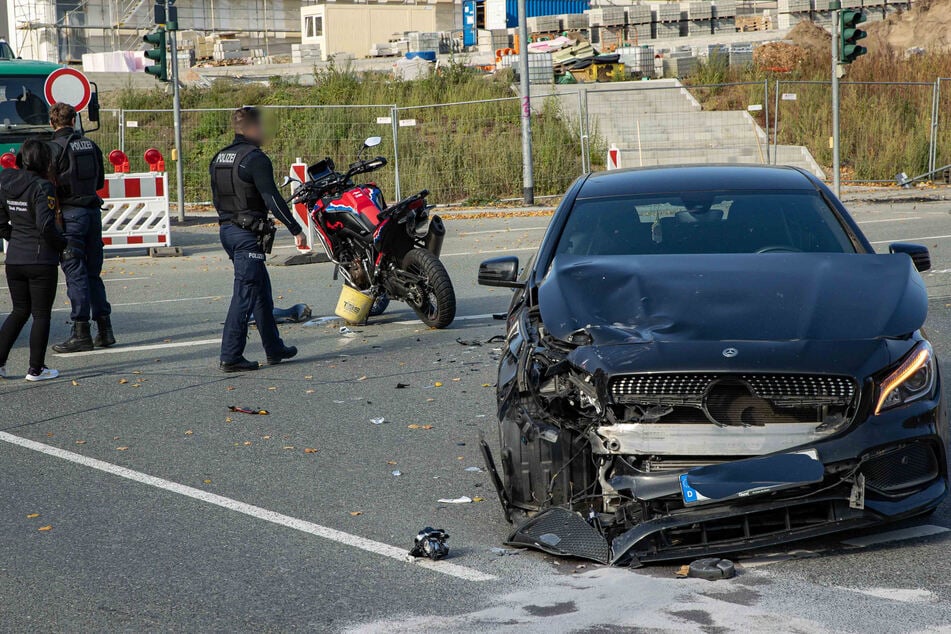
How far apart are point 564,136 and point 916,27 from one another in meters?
23.1

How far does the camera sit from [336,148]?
28.2 metres

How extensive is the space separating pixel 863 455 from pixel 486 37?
2046 inches

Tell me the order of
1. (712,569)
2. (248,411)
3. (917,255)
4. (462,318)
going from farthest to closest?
(462,318) → (248,411) → (917,255) → (712,569)

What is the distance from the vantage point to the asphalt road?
4016mm

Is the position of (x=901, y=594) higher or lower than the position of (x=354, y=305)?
lower

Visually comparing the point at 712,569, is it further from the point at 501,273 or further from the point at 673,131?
the point at 673,131

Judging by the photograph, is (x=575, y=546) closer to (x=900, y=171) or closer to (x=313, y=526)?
(x=313, y=526)

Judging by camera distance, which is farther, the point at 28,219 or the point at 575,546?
the point at 28,219

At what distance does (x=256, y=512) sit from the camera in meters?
5.33

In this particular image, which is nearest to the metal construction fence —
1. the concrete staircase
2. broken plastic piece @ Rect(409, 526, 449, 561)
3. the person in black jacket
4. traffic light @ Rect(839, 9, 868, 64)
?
the concrete staircase

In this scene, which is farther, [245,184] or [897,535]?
[245,184]

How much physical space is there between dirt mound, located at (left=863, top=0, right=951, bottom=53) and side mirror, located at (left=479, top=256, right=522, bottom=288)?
4005 cm

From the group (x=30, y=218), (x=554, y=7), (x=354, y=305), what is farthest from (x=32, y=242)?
(x=554, y=7)

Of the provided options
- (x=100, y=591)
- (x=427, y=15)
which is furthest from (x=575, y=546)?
(x=427, y=15)
